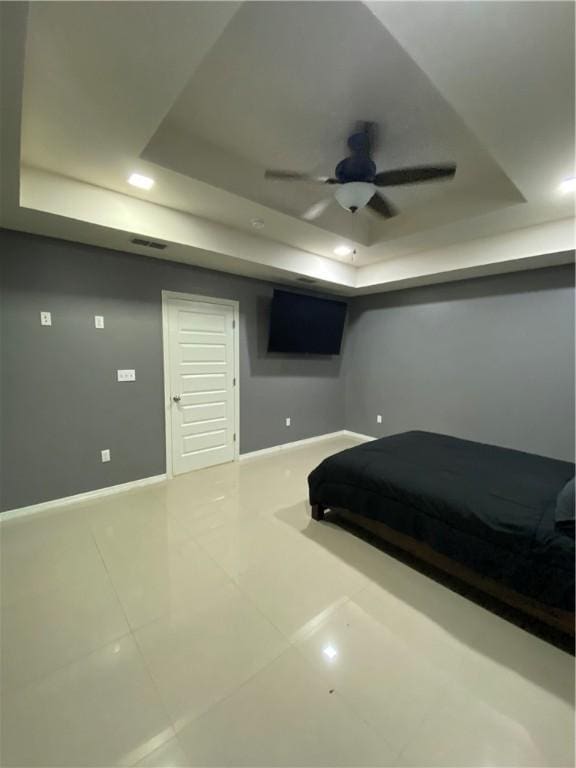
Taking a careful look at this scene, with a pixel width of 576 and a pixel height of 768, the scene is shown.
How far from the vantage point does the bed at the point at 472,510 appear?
1.62 metres

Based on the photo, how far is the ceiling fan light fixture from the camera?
6.93ft

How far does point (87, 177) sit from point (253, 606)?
127 inches

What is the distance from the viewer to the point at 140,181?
8.18 feet

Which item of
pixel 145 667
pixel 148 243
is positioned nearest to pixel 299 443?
pixel 148 243

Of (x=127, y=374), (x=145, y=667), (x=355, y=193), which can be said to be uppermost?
(x=355, y=193)

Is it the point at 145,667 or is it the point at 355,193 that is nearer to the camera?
the point at 145,667

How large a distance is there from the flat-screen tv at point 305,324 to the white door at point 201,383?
0.61 meters

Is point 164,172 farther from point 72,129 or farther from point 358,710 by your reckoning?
point 358,710

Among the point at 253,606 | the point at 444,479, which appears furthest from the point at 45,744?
the point at 444,479

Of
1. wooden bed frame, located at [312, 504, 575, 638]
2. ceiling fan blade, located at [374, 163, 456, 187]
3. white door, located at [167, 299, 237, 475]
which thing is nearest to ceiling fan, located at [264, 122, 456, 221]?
ceiling fan blade, located at [374, 163, 456, 187]

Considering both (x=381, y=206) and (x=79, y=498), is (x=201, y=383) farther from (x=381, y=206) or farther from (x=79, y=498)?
(x=381, y=206)

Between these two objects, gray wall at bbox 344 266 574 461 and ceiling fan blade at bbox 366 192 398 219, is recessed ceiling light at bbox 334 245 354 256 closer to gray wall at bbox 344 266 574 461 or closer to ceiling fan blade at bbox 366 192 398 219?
gray wall at bbox 344 266 574 461

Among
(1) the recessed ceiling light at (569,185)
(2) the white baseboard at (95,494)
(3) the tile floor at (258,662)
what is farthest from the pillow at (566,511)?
(2) the white baseboard at (95,494)

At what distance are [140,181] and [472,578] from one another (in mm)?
3619
